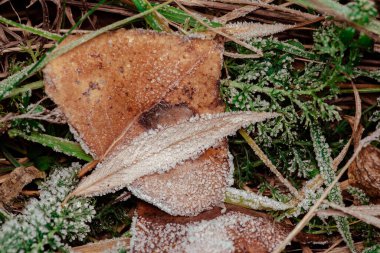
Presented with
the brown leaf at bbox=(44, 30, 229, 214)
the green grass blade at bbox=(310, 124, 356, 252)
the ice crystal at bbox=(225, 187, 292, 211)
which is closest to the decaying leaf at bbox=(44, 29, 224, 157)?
the brown leaf at bbox=(44, 30, 229, 214)

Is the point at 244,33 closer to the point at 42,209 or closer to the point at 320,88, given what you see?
the point at 320,88

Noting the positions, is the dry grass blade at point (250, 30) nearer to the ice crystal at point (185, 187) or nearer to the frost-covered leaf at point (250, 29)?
the frost-covered leaf at point (250, 29)

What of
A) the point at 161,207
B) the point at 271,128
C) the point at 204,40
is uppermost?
the point at 204,40

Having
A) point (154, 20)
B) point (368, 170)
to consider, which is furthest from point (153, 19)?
point (368, 170)

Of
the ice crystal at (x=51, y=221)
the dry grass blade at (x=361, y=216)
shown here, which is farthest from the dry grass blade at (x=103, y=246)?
the dry grass blade at (x=361, y=216)

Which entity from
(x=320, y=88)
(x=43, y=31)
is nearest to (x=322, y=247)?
(x=320, y=88)

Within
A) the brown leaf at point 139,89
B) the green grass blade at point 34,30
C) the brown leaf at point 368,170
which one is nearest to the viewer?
the brown leaf at point 139,89
